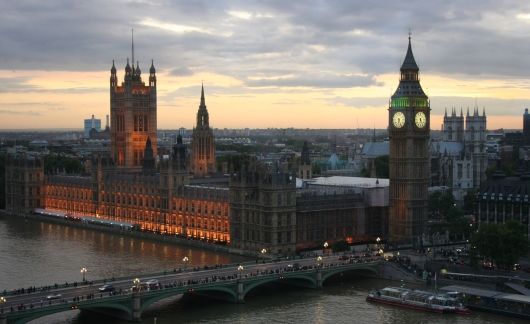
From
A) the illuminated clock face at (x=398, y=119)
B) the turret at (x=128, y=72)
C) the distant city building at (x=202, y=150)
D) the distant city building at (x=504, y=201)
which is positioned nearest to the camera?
the distant city building at (x=504, y=201)

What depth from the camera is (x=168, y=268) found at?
102312 mm

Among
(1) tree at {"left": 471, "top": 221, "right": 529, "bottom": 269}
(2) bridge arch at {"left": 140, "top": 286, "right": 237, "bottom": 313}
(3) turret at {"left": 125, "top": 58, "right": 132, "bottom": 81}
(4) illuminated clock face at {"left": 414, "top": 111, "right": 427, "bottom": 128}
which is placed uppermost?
(3) turret at {"left": 125, "top": 58, "right": 132, "bottom": 81}

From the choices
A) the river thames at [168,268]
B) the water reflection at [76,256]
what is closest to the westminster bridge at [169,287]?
the river thames at [168,268]

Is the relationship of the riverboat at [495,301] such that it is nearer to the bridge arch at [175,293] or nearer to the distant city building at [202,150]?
the bridge arch at [175,293]

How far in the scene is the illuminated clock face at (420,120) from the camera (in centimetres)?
11200

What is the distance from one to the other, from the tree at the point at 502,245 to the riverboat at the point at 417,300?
35.6 feet

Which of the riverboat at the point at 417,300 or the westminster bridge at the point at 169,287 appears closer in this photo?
the westminster bridge at the point at 169,287

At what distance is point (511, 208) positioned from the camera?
360 feet

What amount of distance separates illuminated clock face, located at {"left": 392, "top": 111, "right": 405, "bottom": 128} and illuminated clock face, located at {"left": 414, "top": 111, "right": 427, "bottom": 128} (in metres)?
1.66

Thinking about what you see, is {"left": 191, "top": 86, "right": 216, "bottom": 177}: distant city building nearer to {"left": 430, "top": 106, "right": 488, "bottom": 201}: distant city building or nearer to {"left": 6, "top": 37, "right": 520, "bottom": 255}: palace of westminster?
{"left": 6, "top": 37, "right": 520, "bottom": 255}: palace of westminster

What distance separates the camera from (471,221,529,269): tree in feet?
300

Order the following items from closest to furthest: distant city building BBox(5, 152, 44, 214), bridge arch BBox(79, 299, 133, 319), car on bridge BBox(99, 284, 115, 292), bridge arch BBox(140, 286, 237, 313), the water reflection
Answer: bridge arch BBox(79, 299, 133, 319) → bridge arch BBox(140, 286, 237, 313) → car on bridge BBox(99, 284, 115, 292) → the water reflection → distant city building BBox(5, 152, 44, 214)

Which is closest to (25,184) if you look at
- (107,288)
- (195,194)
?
(195,194)

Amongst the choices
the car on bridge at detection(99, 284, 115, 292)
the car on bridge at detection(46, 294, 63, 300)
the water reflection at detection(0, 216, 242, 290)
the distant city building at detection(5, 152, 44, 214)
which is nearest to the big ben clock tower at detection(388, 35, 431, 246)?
the water reflection at detection(0, 216, 242, 290)
